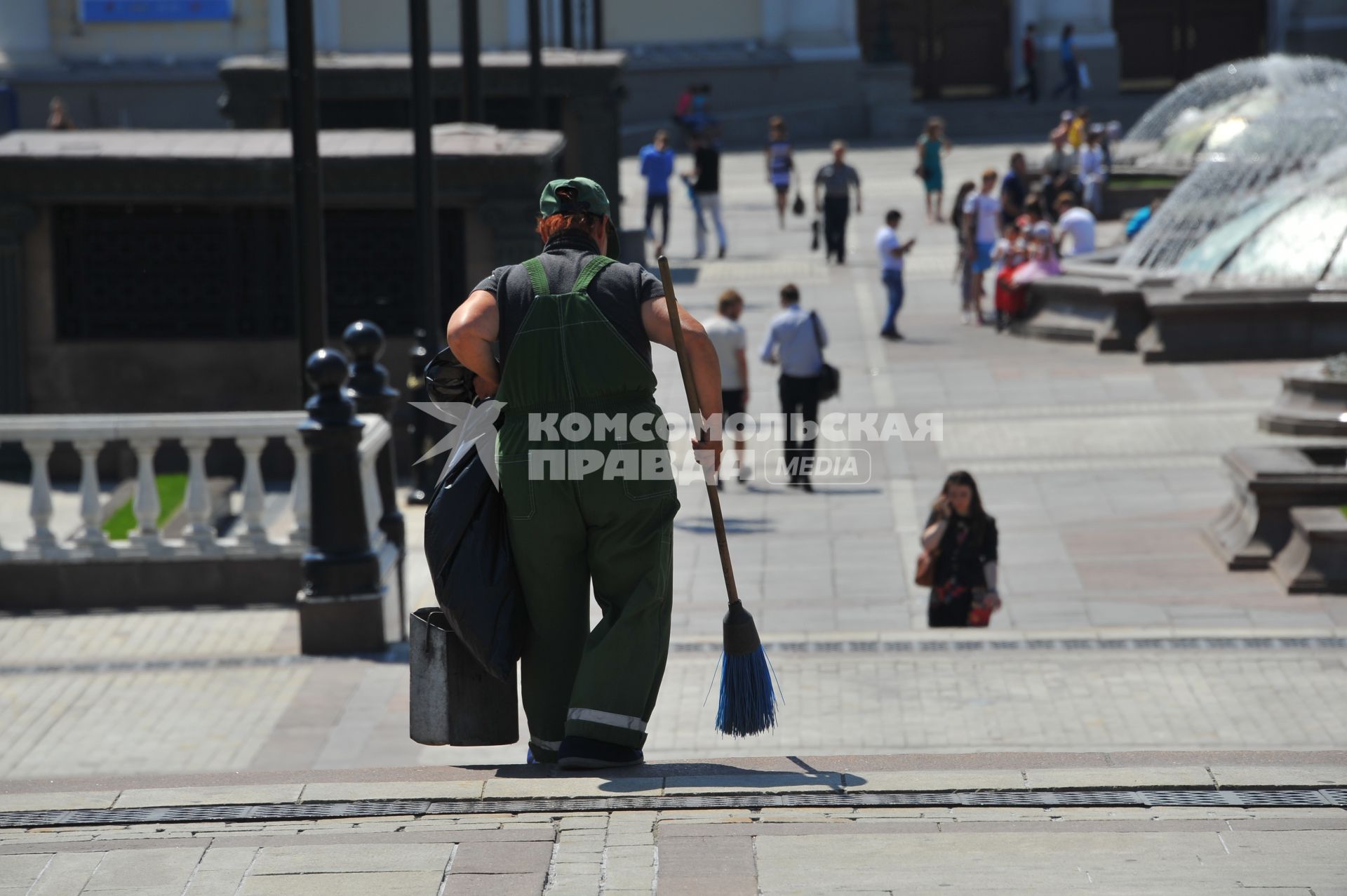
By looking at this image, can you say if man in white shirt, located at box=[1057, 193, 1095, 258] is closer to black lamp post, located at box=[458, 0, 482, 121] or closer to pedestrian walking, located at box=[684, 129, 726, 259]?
pedestrian walking, located at box=[684, 129, 726, 259]

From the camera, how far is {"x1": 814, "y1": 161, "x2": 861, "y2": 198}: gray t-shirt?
24.4 meters

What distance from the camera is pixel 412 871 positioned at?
4531 mm

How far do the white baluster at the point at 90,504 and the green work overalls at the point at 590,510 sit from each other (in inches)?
200

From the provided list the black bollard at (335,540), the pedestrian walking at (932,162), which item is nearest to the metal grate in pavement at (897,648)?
the black bollard at (335,540)

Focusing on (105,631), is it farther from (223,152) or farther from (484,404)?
(223,152)

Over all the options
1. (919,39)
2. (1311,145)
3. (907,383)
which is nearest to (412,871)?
(907,383)

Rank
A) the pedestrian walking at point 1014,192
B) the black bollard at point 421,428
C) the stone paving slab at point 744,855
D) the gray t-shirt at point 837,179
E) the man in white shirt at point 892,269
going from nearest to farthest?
the stone paving slab at point 744,855 → the black bollard at point 421,428 → the man in white shirt at point 892,269 → the pedestrian walking at point 1014,192 → the gray t-shirt at point 837,179

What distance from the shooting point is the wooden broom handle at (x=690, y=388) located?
5.12 meters

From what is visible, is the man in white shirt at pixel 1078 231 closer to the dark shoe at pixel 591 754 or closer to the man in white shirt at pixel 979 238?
the man in white shirt at pixel 979 238

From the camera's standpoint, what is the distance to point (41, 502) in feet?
32.4

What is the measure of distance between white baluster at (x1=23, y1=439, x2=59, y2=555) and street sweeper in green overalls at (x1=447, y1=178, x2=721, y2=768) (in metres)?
5.18

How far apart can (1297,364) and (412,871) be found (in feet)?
49.4

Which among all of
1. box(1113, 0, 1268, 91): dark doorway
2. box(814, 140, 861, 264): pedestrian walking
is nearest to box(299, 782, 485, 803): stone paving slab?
box(814, 140, 861, 264): pedestrian walking

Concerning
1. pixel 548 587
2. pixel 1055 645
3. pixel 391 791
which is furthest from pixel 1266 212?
pixel 391 791
